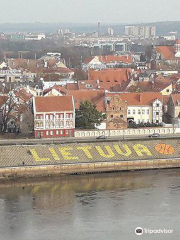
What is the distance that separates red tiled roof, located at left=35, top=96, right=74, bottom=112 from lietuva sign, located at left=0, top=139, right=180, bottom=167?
3071 millimetres

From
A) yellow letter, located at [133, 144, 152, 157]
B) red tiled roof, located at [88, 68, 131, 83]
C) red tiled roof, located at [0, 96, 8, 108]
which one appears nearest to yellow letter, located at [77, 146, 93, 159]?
yellow letter, located at [133, 144, 152, 157]

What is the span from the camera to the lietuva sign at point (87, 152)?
2316 centimetres

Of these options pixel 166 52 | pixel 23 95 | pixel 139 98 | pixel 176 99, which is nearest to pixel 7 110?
pixel 23 95

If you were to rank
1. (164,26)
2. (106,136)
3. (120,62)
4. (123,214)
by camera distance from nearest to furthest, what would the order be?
(123,214)
(106,136)
(120,62)
(164,26)

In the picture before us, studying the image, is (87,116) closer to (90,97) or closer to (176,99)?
(90,97)

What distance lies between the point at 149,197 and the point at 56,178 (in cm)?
398

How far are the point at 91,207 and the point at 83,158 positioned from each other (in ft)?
16.7

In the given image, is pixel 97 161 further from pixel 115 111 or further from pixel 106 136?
pixel 115 111

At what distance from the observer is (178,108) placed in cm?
2989

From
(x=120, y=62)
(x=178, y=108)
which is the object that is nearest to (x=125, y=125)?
(x=178, y=108)

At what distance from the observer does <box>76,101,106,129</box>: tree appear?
27.4 metres

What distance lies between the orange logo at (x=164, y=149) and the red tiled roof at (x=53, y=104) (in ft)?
13.4

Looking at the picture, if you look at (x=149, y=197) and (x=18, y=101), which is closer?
(x=149, y=197)

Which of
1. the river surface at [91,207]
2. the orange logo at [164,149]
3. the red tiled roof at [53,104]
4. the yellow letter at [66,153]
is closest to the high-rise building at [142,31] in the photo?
the red tiled roof at [53,104]
